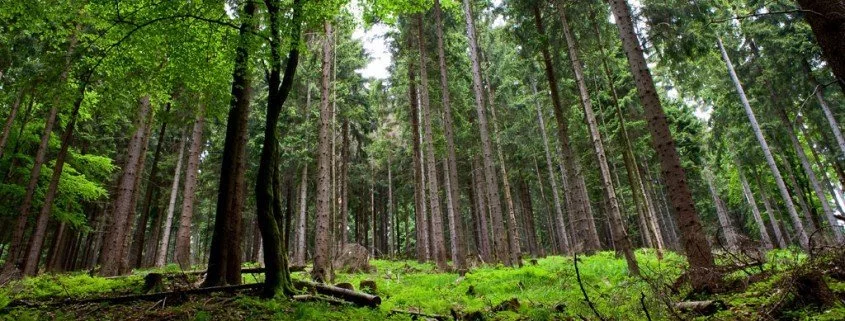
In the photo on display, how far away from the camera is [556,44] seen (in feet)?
49.9

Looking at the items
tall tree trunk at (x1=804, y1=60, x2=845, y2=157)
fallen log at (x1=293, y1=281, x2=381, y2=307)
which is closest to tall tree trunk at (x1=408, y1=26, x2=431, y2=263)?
fallen log at (x1=293, y1=281, x2=381, y2=307)

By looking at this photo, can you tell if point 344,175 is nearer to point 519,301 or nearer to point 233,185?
point 233,185

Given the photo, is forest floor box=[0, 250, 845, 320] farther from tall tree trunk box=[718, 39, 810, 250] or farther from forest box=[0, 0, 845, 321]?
tall tree trunk box=[718, 39, 810, 250]

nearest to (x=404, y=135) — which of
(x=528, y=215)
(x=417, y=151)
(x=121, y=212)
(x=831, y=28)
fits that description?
(x=417, y=151)

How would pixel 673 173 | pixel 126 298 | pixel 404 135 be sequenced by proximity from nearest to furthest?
pixel 126 298, pixel 673 173, pixel 404 135

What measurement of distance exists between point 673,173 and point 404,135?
67.5 ft

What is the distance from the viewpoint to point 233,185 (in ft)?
26.8

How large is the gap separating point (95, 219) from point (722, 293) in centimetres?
3238

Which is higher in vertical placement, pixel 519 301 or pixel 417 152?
pixel 417 152

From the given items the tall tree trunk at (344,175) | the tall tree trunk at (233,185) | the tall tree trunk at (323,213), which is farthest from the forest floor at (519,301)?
the tall tree trunk at (344,175)

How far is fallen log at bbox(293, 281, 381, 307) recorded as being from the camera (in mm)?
7391

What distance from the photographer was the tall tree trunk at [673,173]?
5.71m

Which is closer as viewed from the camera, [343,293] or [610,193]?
[343,293]

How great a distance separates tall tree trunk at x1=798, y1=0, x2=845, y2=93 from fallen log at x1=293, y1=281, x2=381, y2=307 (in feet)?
22.2
